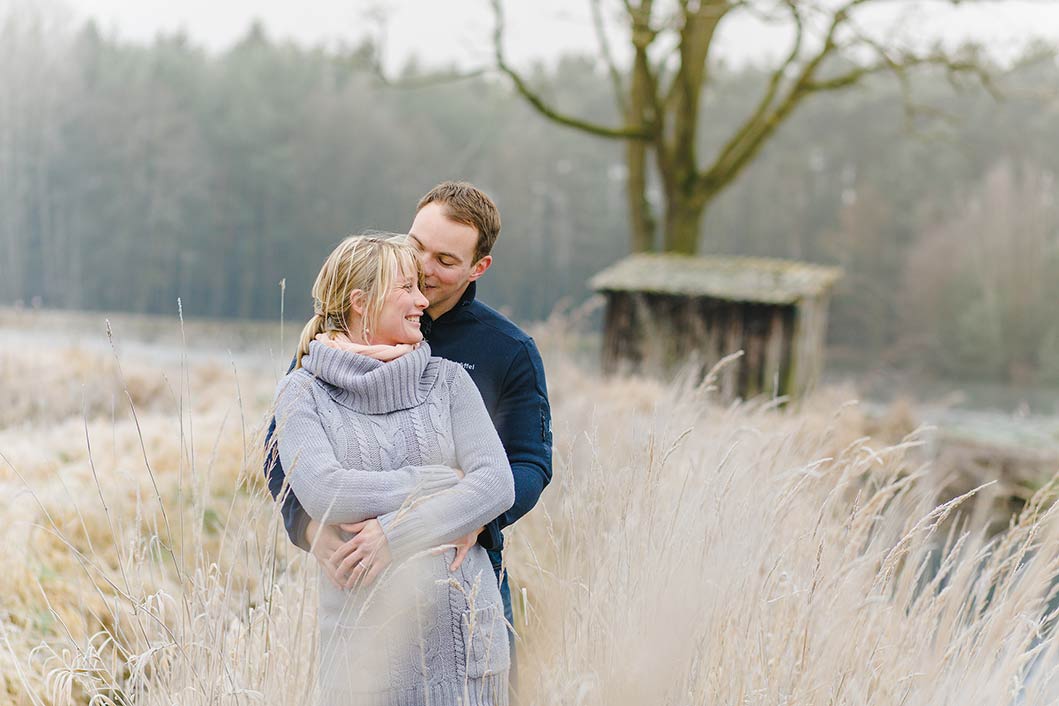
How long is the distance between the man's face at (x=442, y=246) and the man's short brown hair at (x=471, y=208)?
0.04 feet

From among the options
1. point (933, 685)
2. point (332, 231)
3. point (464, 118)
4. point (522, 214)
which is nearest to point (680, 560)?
point (933, 685)

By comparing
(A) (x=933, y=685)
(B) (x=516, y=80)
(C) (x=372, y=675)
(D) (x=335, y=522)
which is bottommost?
(A) (x=933, y=685)

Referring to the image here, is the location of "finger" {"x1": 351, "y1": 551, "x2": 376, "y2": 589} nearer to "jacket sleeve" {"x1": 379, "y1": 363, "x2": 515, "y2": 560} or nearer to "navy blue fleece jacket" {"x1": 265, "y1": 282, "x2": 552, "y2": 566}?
"jacket sleeve" {"x1": 379, "y1": 363, "x2": 515, "y2": 560}

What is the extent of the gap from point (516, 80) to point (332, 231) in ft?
82.7

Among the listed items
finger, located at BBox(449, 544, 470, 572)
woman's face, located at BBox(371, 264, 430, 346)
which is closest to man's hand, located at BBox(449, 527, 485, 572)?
finger, located at BBox(449, 544, 470, 572)

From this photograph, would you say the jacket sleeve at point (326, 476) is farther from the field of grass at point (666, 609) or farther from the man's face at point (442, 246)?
the man's face at point (442, 246)

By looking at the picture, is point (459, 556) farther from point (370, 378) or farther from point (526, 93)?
point (526, 93)

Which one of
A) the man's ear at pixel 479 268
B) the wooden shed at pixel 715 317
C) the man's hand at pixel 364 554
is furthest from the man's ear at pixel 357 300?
the wooden shed at pixel 715 317

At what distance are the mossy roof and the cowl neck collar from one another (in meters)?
9.23

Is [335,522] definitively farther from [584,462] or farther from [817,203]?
[817,203]

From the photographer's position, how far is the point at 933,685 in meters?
2.20

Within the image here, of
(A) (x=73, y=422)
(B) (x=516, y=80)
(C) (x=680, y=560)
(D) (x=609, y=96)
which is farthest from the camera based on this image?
(D) (x=609, y=96)

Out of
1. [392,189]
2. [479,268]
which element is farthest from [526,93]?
[392,189]

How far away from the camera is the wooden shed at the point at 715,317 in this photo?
1084 cm
